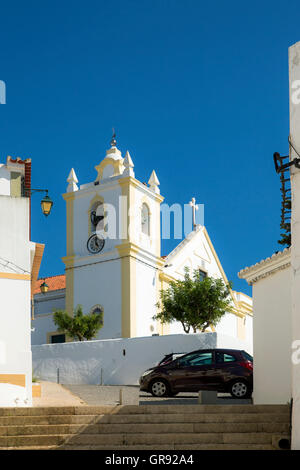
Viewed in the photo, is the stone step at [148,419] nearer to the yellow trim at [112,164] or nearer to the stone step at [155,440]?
the stone step at [155,440]

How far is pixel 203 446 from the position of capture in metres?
13.3

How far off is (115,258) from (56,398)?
68.0 ft

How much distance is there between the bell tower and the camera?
1623 inches

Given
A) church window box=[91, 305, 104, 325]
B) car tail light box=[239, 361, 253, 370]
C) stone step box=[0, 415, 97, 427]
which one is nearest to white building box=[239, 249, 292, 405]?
car tail light box=[239, 361, 253, 370]

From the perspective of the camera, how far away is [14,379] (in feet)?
61.9

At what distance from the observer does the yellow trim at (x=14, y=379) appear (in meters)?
18.8

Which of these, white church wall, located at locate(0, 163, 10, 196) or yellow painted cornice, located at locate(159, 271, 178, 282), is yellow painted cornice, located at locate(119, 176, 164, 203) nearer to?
yellow painted cornice, located at locate(159, 271, 178, 282)

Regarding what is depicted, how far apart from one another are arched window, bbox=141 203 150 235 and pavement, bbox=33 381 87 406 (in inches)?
653

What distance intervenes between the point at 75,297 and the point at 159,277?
4.52 m

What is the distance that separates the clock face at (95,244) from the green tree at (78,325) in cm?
446

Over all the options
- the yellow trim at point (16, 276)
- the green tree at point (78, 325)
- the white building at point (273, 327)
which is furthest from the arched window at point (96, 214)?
the white building at point (273, 327)
